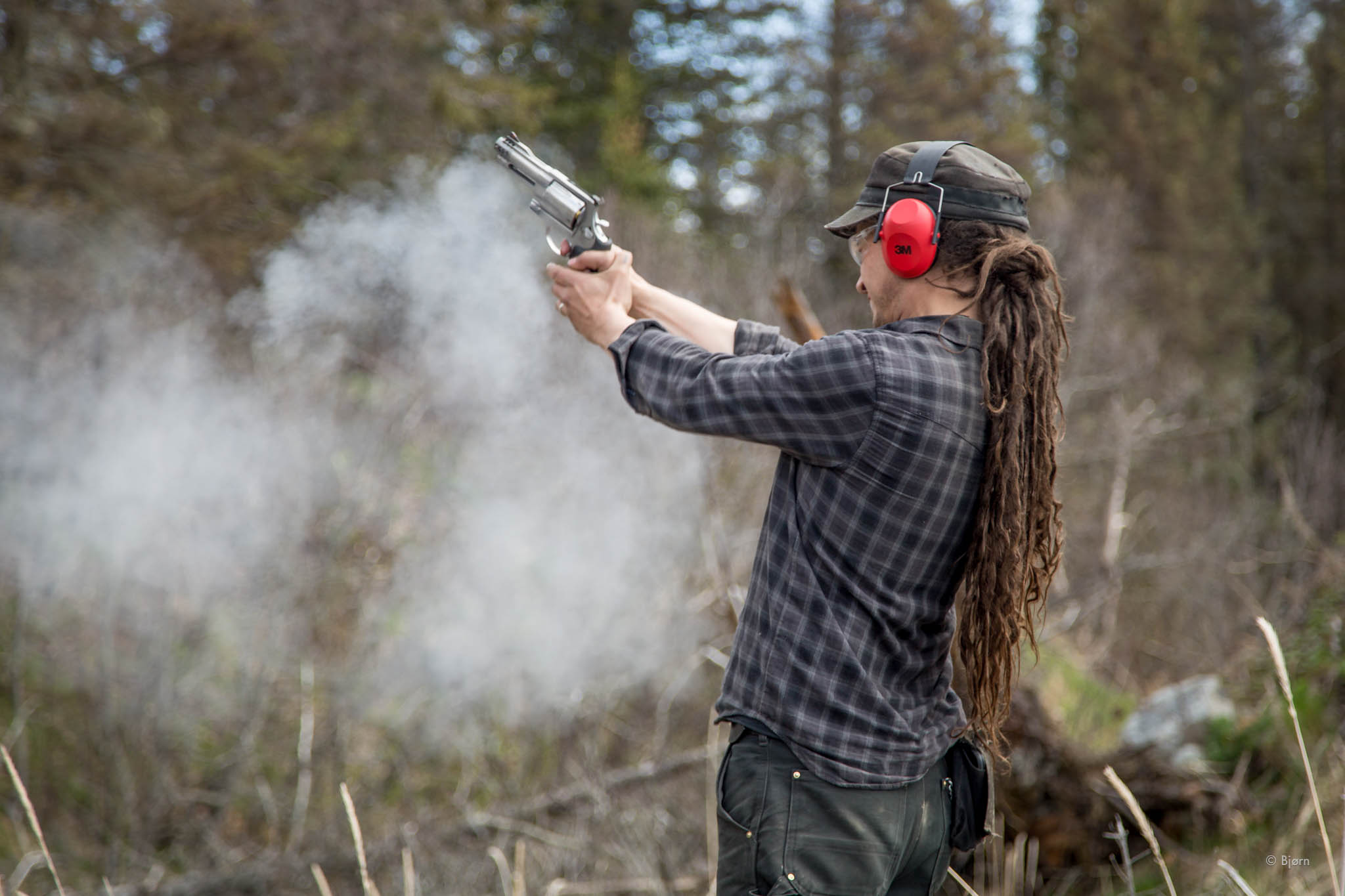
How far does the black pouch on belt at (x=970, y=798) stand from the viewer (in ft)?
5.67

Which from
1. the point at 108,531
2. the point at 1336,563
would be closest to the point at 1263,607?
the point at 1336,563

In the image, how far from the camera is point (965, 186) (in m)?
1.54

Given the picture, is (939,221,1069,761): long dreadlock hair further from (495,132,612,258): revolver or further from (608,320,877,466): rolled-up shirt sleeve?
(495,132,612,258): revolver

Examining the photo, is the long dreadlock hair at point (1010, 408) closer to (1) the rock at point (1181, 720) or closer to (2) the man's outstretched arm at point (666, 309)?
(2) the man's outstretched arm at point (666, 309)

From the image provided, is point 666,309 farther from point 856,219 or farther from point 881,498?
point 881,498

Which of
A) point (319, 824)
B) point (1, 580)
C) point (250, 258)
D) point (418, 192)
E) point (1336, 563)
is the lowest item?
point (319, 824)

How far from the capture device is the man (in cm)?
147

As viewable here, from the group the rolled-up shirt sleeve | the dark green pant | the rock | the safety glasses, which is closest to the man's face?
the safety glasses

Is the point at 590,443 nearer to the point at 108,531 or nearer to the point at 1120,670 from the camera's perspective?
the point at 108,531

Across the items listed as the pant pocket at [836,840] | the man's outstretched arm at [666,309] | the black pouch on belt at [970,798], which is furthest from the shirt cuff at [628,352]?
the black pouch on belt at [970,798]

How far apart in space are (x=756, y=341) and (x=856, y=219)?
1.09ft

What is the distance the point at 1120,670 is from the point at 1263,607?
1217mm

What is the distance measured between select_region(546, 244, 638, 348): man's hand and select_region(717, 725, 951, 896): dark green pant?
0.77 meters

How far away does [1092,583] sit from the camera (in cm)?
781
